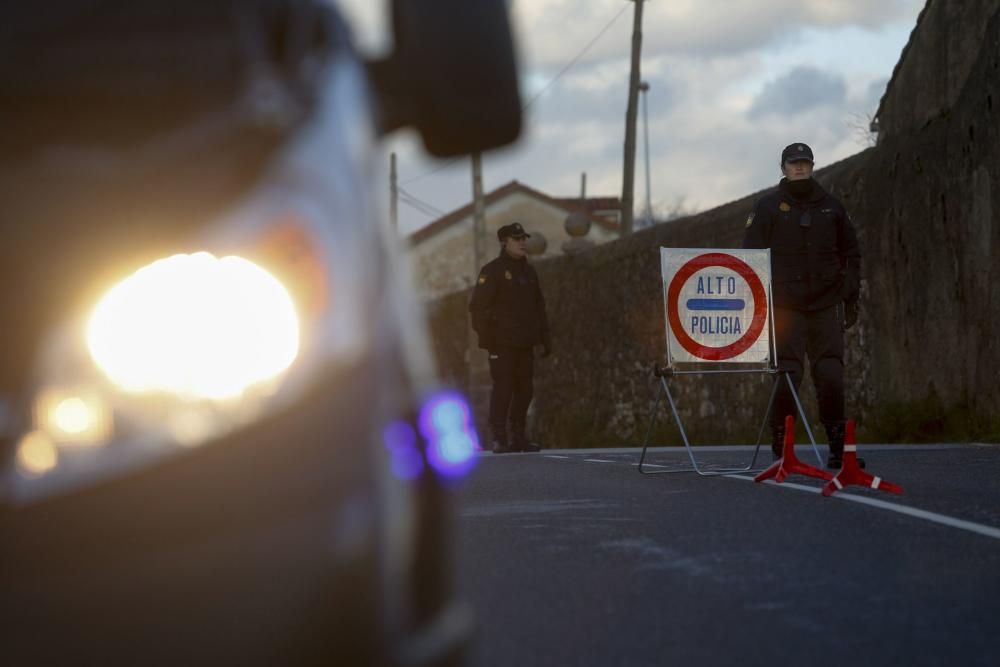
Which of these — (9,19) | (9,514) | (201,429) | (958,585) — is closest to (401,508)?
(201,429)

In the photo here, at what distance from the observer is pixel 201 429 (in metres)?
2.00

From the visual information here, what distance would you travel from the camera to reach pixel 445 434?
2.38 m

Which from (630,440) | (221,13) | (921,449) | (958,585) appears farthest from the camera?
(630,440)

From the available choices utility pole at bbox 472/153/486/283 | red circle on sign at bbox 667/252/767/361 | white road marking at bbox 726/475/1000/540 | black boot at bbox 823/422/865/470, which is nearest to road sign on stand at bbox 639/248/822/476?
red circle on sign at bbox 667/252/767/361

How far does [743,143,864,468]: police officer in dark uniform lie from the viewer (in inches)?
450

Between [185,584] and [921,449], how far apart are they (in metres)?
11.6

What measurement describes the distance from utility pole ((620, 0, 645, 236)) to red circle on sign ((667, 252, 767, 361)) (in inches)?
813

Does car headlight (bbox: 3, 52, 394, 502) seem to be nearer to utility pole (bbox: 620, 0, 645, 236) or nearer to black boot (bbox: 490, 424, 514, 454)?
black boot (bbox: 490, 424, 514, 454)

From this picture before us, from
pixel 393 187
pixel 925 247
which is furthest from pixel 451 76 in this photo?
pixel 393 187

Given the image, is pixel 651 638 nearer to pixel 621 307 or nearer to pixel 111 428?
pixel 111 428

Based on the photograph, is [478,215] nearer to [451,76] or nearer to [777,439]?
[777,439]

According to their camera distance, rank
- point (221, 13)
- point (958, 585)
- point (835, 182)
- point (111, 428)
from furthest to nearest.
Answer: point (835, 182) → point (958, 585) → point (221, 13) → point (111, 428)

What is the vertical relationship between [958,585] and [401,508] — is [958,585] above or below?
below

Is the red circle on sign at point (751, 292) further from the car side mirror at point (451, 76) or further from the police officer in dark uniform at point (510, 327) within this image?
the car side mirror at point (451, 76)
